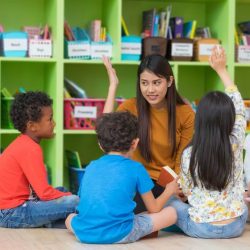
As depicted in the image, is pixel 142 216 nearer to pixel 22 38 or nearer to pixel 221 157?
pixel 221 157

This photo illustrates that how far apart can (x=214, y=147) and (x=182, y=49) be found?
126cm

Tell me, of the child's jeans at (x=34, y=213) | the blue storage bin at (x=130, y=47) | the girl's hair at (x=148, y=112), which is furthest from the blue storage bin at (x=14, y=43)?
the child's jeans at (x=34, y=213)

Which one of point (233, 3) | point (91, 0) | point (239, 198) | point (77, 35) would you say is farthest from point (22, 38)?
point (239, 198)

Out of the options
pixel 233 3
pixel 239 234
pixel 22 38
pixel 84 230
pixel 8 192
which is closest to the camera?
pixel 84 230

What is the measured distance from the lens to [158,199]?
2.71 m

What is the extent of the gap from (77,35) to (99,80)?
1.19ft

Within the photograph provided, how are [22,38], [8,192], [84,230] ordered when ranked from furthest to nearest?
[22,38], [8,192], [84,230]

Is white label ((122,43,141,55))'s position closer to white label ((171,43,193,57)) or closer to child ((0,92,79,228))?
white label ((171,43,193,57))

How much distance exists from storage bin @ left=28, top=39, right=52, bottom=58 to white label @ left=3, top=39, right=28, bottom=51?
35mm

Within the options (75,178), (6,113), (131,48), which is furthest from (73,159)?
(131,48)

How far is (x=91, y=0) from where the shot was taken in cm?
396

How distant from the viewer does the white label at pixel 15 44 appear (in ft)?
11.7

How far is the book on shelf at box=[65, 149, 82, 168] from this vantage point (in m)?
3.71

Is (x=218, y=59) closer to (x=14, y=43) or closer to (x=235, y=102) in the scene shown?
(x=235, y=102)
